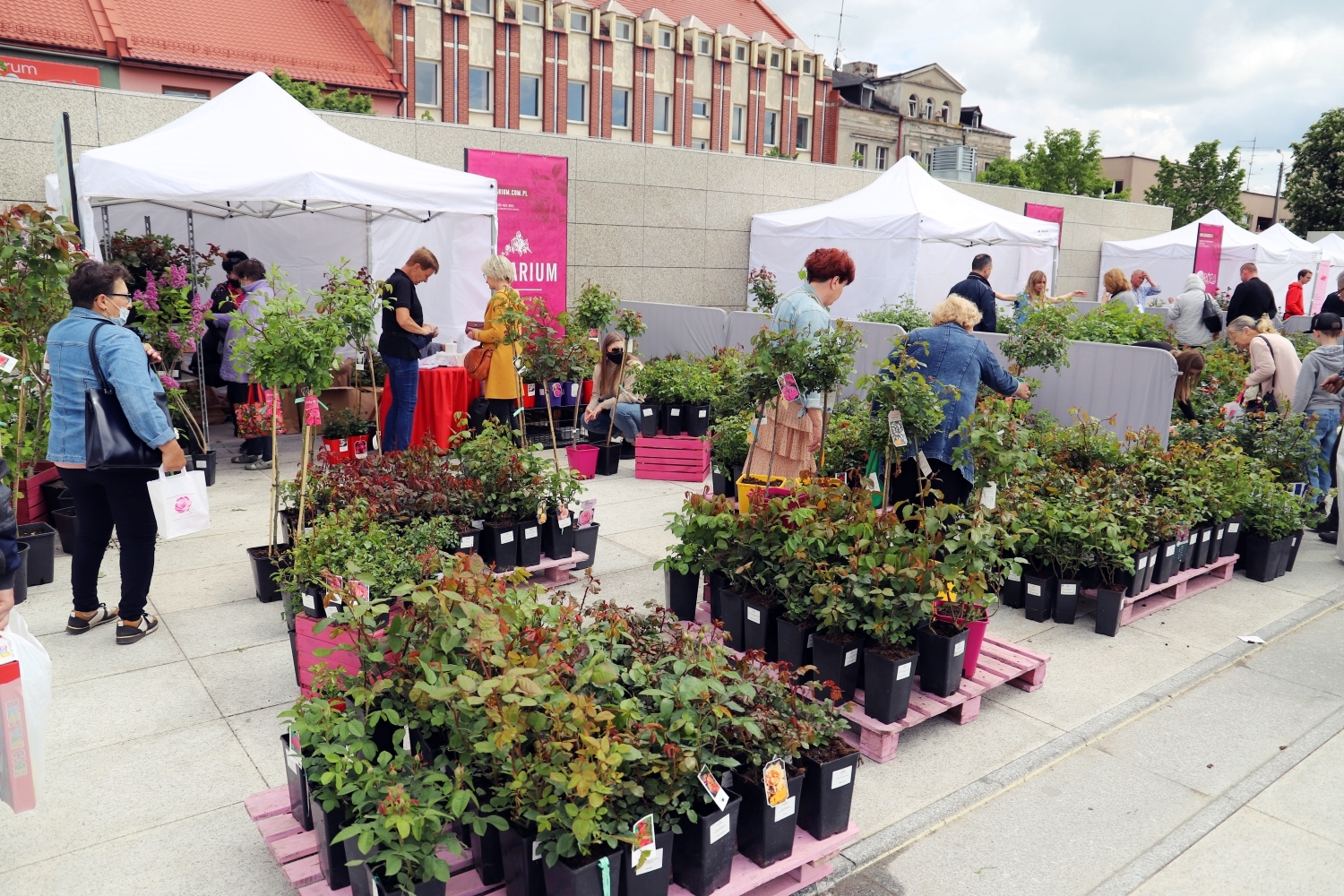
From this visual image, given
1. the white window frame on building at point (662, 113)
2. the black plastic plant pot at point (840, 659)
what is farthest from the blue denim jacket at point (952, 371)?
the white window frame on building at point (662, 113)

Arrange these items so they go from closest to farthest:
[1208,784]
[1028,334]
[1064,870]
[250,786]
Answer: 1. [1064,870]
2. [250,786]
3. [1208,784]
4. [1028,334]

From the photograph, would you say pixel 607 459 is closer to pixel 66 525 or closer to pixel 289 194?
pixel 289 194

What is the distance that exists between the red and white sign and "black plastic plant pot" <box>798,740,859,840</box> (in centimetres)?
2472

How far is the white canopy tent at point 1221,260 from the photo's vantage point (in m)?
19.1

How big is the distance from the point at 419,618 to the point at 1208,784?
301 cm

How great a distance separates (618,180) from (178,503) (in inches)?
366

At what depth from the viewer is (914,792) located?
3.38 m

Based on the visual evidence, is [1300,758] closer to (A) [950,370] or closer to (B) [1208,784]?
(B) [1208,784]

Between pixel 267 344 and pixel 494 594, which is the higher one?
pixel 267 344

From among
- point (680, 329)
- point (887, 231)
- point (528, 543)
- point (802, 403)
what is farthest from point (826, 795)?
point (887, 231)

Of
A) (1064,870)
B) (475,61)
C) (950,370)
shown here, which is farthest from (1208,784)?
(475,61)

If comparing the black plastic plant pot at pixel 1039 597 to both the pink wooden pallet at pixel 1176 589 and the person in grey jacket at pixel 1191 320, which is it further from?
the person in grey jacket at pixel 1191 320

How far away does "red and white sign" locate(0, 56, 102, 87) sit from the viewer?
2197 centimetres

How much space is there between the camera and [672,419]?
26.6 ft
